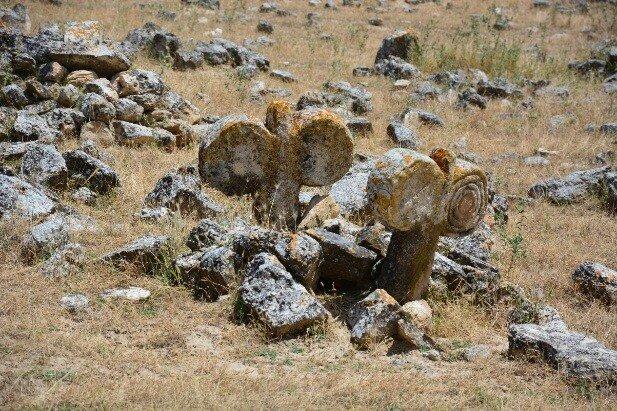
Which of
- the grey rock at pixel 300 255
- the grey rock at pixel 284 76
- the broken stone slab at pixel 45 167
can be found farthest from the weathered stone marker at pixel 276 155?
the grey rock at pixel 284 76

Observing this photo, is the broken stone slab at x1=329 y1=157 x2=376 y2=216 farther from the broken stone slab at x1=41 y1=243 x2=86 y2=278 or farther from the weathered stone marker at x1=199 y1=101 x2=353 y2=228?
the broken stone slab at x1=41 y1=243 x2=86 y2=278

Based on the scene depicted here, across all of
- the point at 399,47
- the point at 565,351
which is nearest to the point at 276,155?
the point at 565,351

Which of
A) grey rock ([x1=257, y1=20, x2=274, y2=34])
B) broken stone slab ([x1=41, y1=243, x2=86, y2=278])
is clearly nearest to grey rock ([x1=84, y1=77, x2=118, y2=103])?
broken stone slab ([x1=41, y1=243, x2=86, y2=278])

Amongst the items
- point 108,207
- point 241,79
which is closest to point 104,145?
point 108,207

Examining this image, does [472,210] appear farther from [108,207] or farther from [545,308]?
[108,207]

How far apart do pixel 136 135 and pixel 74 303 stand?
4985 mm

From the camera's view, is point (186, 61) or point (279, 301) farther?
point (186, 61)

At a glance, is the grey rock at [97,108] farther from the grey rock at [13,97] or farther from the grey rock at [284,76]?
the grey rock at [284,76]

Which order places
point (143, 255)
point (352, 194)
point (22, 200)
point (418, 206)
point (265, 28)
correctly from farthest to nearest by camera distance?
point (265, 28) → point (352, 194) → point (22, 200) → point (143, 255) → point (418, 206)

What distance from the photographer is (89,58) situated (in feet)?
37.3

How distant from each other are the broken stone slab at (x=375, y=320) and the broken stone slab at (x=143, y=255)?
6.44 feet

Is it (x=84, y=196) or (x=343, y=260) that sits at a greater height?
(x=343, y=260)

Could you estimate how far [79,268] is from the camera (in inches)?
246

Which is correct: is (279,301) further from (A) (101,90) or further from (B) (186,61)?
(B) (186,61)
